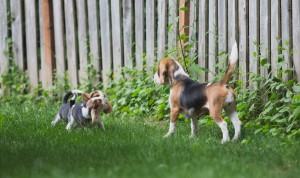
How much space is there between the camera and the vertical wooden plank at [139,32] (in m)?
10.8

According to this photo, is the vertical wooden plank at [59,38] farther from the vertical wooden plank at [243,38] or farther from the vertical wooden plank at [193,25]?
the vertical wooden plank at [243,38]

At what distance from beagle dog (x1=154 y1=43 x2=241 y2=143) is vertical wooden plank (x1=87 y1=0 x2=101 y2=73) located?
3.26 m

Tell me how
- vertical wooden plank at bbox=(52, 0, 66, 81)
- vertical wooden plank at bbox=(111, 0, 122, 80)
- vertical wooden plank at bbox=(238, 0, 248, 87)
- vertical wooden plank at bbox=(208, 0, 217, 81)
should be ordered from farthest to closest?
vertical wooden plank at bbox=(52, 0, 66, 81)
vertical wooden plank at bbox=(111, 0, 122, 80)
vertical wooden plank at bbox=(208, 0, 217, 81)
vertical wooden plank at bbox=(238, 0, 248, 87)

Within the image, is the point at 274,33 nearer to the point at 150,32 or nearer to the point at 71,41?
the point at 150,32

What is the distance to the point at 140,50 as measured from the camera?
35.8 ft

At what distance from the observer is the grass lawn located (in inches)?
228

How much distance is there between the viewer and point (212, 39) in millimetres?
9625

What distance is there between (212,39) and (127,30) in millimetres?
1915

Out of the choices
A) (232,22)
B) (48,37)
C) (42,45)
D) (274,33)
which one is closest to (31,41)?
(42,45)

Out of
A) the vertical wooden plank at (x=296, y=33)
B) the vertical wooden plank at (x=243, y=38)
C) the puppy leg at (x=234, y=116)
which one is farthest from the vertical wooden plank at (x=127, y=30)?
the puppy leg at (x=234, y=116)

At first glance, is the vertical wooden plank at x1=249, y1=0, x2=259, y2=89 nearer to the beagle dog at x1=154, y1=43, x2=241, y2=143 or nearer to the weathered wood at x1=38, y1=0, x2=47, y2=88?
the beagle dog at x1=154, y1=43, x2=241, y2=143

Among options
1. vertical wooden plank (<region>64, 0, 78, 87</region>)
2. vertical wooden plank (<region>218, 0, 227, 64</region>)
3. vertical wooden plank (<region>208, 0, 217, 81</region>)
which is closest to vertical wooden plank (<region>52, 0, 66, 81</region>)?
vertical wooden plank (<region>64, 0, 78, 87</region>)

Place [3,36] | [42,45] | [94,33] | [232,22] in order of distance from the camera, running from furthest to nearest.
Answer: [3,36] → [42,45] → [94,33] → [232,22]

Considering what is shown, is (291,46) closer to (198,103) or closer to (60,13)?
(198,103)
